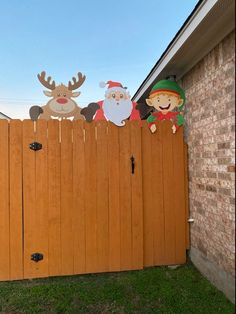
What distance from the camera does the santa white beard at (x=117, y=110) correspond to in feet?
10.1

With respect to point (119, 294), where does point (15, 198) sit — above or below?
above

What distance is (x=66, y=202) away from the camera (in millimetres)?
3041

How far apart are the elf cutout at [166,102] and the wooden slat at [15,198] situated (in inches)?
59.8

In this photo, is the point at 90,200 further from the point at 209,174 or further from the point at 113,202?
the point at 209,174

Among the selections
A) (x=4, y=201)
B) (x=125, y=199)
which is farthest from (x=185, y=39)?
(x=4, y=201)

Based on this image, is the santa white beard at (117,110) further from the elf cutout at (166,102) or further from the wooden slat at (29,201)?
the wooden slat at (29,201)

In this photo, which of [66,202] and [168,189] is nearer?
[66,202]

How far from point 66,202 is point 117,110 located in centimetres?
120

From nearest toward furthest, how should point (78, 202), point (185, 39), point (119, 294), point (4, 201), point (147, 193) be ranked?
point (185, 39)
point (119, 294)
point (4, 201)
point (78, 202)
point (147, 193)

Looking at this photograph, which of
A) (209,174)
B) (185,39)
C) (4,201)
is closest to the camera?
(185,39)

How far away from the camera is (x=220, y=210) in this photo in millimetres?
2561

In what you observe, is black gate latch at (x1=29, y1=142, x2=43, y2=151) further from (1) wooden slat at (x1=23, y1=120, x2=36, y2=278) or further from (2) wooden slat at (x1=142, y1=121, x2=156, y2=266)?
(2) wooden slat at (x1=142, y1=121, x2=156, y2=266)

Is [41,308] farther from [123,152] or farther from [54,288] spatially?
[123,152]

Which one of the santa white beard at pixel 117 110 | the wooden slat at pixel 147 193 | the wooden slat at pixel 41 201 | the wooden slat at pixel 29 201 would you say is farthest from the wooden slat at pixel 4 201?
the wooden slat at pixel 147 193
